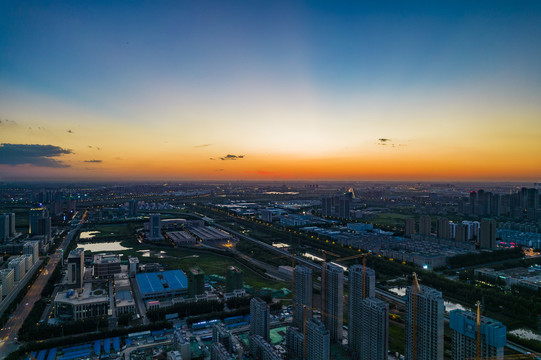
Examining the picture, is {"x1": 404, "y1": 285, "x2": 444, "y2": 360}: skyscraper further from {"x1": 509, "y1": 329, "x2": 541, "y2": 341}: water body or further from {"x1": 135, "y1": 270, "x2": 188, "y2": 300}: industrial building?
{"x1": 135, "y1": 270, "x2": 188, "y2": 300}: industrial building

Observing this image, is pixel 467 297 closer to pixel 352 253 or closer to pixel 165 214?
pixel 352 253

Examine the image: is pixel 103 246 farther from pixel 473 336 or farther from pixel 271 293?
pixel 473 336

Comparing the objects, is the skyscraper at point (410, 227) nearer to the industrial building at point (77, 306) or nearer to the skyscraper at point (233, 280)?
the skyscraper at point (233, 280)

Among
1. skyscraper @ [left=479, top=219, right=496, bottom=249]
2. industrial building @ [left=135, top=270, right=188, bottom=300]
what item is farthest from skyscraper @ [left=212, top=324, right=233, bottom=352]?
skyscraper @ [left=479, top=219, right=496, bottom=249]

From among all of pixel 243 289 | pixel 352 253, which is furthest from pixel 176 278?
pixel 352 253

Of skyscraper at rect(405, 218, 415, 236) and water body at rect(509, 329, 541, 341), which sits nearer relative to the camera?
water body at rect(509, 329, 541, 341)
